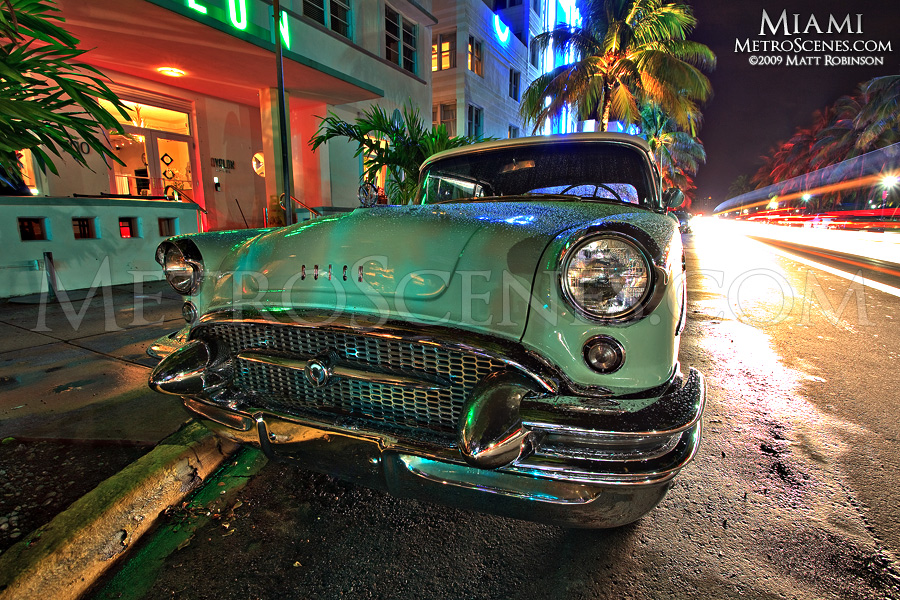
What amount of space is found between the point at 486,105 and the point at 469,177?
59.5 feet

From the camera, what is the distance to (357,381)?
1.44m

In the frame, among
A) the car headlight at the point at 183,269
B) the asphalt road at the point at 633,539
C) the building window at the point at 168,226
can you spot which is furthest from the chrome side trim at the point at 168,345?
the building window at the point at 168,226

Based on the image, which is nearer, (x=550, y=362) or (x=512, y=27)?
(x=550, y=362)

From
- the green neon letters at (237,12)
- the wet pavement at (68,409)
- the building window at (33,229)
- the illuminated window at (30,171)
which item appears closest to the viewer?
the wet pavement at (68,409)

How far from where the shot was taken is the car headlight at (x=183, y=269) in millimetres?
1847

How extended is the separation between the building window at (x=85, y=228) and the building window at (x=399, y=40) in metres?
9.45

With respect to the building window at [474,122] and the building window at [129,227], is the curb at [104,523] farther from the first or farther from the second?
the building window at [474,122]

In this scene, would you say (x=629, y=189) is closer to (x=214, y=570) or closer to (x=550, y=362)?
(x=550, y=362)

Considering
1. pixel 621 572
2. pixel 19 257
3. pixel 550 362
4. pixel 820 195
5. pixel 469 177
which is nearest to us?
pixel 550 362

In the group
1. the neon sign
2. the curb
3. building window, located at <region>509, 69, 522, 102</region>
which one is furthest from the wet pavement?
building window, located at <region>509, 69, 522, 102</region>

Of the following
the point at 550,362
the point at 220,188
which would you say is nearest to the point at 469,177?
the point at 550,362

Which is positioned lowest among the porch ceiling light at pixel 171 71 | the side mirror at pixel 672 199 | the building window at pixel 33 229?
the building window at pixel 33 229

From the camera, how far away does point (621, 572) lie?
55.6 inches

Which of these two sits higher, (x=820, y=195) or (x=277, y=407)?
(x=820, y=195)
